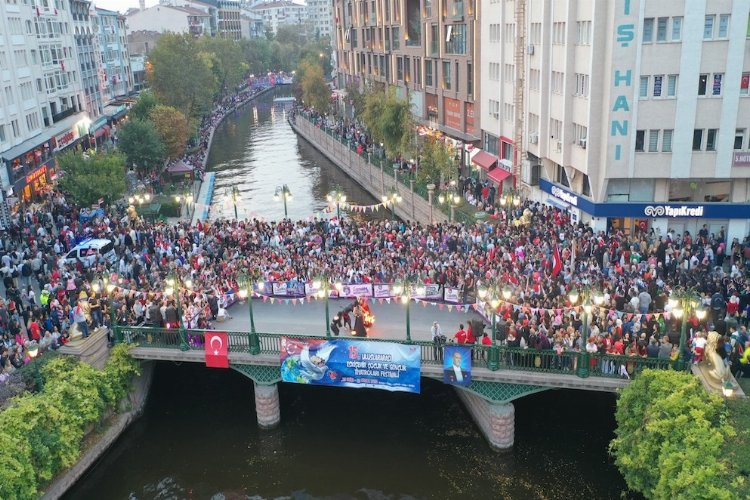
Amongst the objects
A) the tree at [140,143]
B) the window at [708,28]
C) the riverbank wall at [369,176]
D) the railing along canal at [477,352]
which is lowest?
the riverbank wall at [369,176]

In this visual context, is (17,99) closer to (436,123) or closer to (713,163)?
(436,123)

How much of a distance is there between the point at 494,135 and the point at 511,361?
30.7m

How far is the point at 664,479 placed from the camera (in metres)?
18.3

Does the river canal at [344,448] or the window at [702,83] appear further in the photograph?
the window at [702,83]

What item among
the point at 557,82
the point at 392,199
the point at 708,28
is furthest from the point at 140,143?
the point at 708,28

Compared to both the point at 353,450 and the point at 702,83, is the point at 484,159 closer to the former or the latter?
the point at 702,83

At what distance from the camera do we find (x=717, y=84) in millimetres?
33312

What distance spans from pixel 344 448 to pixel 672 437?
1201 centimetres

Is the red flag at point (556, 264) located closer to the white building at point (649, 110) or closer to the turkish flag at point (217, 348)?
the white building at point (649, 110)

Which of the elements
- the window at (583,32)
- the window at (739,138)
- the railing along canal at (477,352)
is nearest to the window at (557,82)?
the window at (583,32)

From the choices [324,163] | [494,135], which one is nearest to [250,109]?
[324,163]

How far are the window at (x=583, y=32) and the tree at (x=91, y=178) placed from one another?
32.7 meters

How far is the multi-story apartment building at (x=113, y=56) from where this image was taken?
94.8m

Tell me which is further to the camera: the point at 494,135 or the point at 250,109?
the point at 250,109
